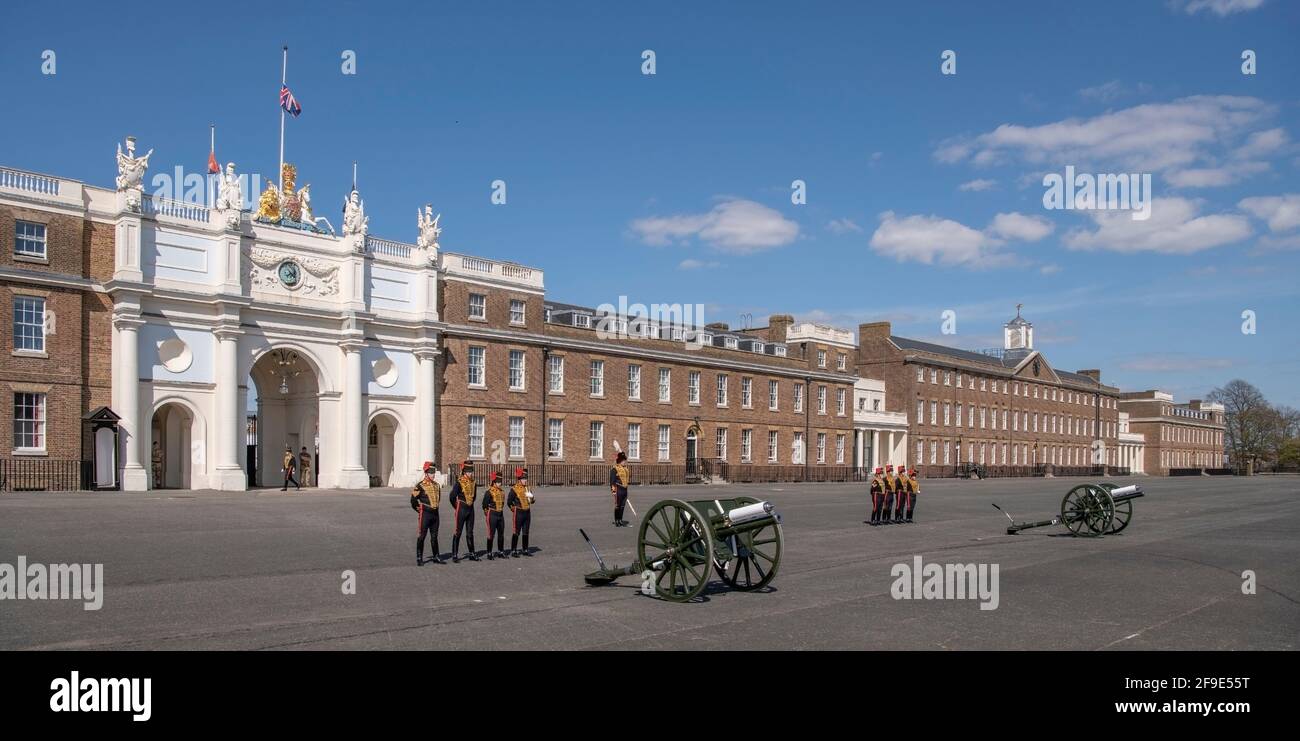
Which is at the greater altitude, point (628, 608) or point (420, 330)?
point (420, 330)

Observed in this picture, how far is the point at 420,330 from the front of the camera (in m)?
39.5

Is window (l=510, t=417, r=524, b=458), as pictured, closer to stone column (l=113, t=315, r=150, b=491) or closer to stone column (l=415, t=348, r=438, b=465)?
stone column (l=415, t=348, r=438, b=465)

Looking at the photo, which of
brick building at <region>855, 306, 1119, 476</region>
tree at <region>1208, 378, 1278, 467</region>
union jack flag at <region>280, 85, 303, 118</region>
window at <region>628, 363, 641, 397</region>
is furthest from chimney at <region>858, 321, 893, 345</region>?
tree at <region>1208, 378, 1278, 467</region>

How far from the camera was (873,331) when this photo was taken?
73.7 m

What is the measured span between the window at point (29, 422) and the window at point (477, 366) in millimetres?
16355

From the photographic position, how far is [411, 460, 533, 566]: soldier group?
15.5m

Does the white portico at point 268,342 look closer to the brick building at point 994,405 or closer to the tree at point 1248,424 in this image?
the brick building at point 994,405

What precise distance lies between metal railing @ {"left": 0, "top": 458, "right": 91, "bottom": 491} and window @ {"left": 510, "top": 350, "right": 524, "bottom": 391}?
17.7m

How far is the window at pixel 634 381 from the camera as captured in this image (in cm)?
4956

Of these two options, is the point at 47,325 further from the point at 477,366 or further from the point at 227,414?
the point at 477,366

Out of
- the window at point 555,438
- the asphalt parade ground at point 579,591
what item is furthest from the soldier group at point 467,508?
the window at point 555,438
